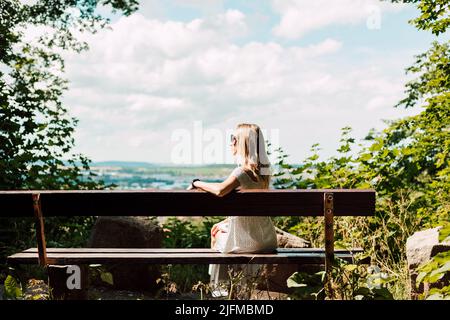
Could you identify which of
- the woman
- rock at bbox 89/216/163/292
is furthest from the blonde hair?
rock at bbox 89/216/163/292

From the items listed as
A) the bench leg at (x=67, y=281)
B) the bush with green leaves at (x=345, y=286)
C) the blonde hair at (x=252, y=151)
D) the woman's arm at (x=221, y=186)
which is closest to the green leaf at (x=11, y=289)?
the bench leg at (x=67, y=281)

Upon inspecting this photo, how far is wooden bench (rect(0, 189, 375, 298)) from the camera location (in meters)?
4.09

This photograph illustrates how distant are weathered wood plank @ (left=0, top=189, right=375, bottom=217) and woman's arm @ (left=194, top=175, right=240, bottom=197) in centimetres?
4

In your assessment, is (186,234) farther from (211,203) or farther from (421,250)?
(211,203)

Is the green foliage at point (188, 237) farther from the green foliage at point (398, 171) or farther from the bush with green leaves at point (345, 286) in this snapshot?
the bush with green leaves at point (345, 286)

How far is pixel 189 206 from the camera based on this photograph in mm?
4180

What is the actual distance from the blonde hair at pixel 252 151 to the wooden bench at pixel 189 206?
0.62 meters

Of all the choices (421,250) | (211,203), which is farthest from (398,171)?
(211,203)

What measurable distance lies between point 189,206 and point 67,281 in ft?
3.63

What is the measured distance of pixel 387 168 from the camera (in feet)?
25.0

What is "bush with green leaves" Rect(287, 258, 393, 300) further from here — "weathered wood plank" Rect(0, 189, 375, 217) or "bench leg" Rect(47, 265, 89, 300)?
"bench leg" Rect(47, 265, 89, 300)

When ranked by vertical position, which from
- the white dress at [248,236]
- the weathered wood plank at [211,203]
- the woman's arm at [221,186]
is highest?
the woman's arm at [221,186]

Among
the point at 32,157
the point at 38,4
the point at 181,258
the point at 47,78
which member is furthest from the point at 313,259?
the point at 38,4

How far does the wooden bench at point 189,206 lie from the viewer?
4.09 metres
